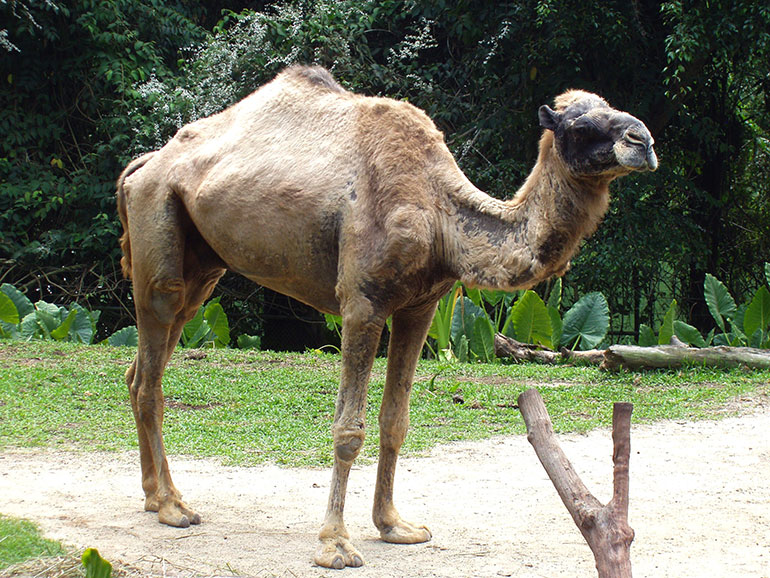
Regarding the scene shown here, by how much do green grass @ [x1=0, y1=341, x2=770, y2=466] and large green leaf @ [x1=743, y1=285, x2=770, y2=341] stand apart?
4.50ft

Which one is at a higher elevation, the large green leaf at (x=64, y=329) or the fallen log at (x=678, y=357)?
the fallen log at (x=678, y=357)

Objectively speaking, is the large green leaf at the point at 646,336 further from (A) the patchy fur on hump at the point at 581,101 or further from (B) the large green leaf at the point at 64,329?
(A) the patchy fur on hump at the point at 581,101

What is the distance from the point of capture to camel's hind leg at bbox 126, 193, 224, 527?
15.9ft

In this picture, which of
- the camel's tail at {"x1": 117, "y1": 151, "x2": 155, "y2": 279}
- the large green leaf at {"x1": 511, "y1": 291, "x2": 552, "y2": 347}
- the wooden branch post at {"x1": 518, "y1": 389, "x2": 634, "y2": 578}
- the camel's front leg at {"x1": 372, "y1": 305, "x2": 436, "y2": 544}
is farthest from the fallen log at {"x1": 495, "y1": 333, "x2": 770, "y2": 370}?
the wooden branch post at {"x1": 518, "y1": 389, "x2": 634, "y2": 578}

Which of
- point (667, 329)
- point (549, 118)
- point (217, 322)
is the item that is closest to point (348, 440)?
point (549, 118)

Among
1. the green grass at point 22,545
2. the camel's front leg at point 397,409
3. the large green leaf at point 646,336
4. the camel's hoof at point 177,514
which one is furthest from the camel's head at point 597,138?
the large green leaf at point 646,336

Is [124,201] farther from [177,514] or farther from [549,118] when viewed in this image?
[549,118]

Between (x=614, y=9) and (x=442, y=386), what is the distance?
5588mm

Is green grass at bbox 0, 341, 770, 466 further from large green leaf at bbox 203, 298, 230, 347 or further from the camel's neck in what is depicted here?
the camel's neck

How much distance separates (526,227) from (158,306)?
2122 millimetres

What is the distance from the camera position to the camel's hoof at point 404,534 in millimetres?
4496

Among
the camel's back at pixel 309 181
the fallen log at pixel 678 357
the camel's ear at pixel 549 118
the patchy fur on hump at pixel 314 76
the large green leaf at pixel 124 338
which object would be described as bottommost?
Answer: the large green leaf at pixel 124 338

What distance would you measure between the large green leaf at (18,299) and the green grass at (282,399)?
1.53 meters

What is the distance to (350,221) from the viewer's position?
4160 mm
